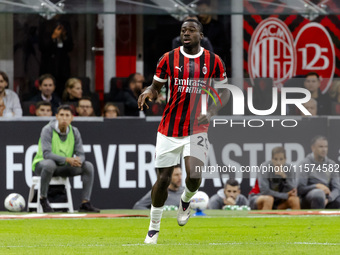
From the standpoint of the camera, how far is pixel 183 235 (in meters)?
10.6

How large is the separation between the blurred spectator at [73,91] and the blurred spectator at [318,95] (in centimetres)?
388

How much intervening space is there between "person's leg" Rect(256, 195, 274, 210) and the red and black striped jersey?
232 inches

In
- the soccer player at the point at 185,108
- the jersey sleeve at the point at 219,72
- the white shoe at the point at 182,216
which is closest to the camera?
the soccer player at the point at 185,108

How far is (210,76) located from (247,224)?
3.13m

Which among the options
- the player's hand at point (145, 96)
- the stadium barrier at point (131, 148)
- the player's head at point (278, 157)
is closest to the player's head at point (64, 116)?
the stadium barrier at point (131, 148)

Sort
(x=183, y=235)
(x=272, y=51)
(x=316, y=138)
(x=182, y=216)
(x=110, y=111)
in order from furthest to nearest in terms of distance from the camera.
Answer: (x=272, y=51)
(x=110, y=111)
(x=316, y=138)
(x=183, y=235)
(x=182, y=216)

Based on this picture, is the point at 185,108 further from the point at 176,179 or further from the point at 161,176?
the point at 176,179

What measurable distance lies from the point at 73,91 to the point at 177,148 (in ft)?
24.1

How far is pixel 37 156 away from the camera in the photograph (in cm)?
1526

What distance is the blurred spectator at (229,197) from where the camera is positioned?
51.0ft

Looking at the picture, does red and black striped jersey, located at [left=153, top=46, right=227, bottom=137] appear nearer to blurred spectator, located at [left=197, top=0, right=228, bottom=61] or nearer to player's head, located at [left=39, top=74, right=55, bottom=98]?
player's head, located at [left=39, top=74, right=55, bottom=98]

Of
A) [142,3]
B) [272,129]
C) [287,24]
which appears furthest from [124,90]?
[287,24]

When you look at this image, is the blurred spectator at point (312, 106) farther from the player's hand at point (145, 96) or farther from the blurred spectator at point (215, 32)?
the player's hand at point (145, 96)

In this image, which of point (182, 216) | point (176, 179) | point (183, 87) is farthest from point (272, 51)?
point (183, 87)
